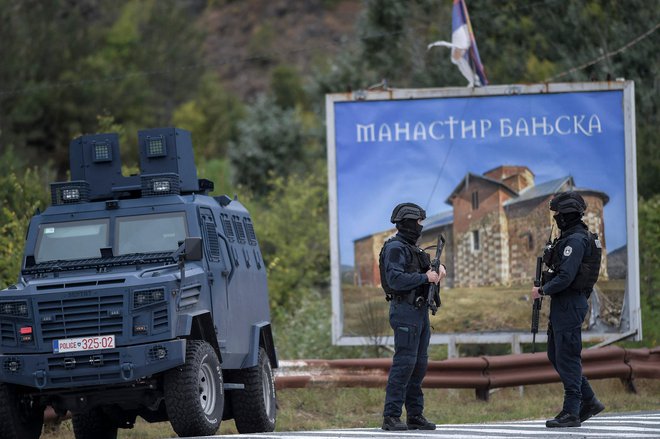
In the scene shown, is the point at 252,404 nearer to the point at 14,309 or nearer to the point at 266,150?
the point at 14,309

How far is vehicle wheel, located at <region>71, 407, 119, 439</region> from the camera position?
13820 mm

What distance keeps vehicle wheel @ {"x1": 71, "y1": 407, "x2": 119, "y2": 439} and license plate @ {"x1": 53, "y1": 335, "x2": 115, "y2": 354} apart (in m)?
1.83

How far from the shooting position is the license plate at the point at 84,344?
11.9 m

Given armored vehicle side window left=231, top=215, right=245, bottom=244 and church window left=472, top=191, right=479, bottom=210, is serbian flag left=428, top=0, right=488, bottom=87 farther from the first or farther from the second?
armored vehicle side window left=231, top=215, right=245, bottom=244

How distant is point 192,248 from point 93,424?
8.66ft

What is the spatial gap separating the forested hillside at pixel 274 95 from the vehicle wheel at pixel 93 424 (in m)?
7.12

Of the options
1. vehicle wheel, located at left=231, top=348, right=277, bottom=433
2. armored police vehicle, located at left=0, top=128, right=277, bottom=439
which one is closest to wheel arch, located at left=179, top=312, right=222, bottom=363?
armored police vehicle, located at left=0, top=128, right=277, bottom=439

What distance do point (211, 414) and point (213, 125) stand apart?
304ft

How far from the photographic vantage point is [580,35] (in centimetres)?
4678

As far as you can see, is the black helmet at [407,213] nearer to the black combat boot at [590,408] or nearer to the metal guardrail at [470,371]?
the black combat boot at [590,408]

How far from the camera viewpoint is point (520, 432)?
11375 mm

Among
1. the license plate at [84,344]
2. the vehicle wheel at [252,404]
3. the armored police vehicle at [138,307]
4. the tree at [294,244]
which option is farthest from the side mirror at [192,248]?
the tree at [294,244]

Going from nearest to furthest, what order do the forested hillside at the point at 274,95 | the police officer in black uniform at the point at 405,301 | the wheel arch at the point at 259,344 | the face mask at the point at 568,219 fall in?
the police officer in black uniform at the point at 405,301
the face mask at the point at 568,219
the wheel arch at the point at 259,344
the forested hillside at the point at 274,95

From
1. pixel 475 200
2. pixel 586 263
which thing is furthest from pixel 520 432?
pixel 475 200
